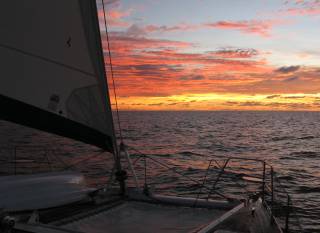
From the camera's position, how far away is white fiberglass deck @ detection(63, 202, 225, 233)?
588 cm

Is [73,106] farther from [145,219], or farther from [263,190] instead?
[263,190]

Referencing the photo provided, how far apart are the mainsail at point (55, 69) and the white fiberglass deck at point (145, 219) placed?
1392 mm

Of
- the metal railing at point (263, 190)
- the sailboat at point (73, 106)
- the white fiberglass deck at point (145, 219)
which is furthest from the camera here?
the metal railing at point (263, 190)

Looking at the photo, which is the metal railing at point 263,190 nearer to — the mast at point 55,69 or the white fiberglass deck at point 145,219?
the white fiberglass deck at point 145,219

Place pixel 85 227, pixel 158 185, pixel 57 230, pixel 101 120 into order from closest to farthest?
pixel 57 230
pixel 85 227
pixel 101 120
pixel 158 185

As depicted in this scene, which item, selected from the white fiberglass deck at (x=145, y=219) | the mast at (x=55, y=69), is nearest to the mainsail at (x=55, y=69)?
the mast at (x=55, y=69)

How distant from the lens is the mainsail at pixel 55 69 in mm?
5480

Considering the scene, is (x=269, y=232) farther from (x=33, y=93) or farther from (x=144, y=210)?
(x=33, y=93)

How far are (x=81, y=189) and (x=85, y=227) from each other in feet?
8.33

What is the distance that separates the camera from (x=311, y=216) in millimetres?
15062

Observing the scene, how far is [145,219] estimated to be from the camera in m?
6.46

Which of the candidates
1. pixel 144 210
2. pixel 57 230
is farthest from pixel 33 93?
pixel 144 210

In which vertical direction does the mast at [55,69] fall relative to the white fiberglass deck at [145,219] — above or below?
above

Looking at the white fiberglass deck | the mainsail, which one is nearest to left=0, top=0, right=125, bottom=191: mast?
the mainsail
